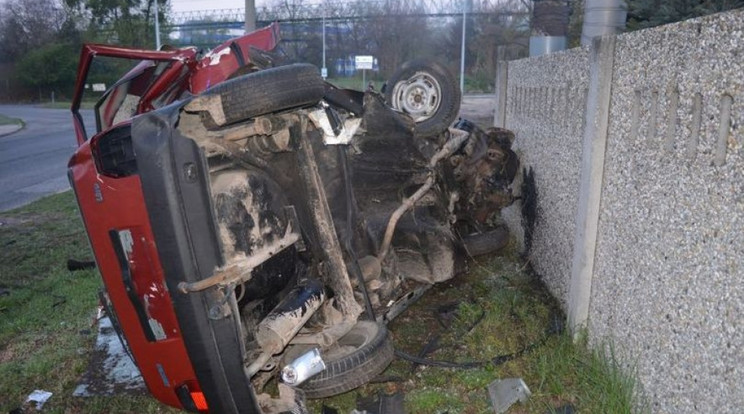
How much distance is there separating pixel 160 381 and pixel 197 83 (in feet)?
7.32

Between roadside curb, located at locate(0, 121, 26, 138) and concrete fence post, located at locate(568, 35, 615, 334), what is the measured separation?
22.4 m

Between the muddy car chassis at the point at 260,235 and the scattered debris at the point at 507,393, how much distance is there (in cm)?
60

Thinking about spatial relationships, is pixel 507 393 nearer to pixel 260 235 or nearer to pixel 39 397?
pixel 260 235

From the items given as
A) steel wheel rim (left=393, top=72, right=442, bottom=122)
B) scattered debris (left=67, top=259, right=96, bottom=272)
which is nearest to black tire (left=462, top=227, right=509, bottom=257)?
steel wheel rim (left=393, top=72, right=442, bottom=122)

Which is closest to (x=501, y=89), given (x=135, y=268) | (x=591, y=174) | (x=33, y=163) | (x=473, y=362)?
(x=591, y=174)

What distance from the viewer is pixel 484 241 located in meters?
5.00

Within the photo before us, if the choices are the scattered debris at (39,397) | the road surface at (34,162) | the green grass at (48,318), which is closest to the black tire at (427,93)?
the green grass at (48,318)

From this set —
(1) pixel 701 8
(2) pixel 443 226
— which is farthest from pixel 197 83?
(1) pixel 701 8

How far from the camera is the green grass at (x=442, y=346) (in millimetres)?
3139

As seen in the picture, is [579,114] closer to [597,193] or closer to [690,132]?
[597,193]

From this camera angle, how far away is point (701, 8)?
481 centimetres

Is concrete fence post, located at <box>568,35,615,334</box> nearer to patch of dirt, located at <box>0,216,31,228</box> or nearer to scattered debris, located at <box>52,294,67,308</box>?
scattered debris, located at <box>52,294,67,308</box>

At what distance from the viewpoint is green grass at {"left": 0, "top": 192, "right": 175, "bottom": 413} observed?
347 centimetres

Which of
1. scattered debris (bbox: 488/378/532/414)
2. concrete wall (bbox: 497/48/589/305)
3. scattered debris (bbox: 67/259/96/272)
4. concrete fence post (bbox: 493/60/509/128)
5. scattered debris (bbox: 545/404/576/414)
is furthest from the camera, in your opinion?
concrete fence post (bbox: 493/60/509/128)
